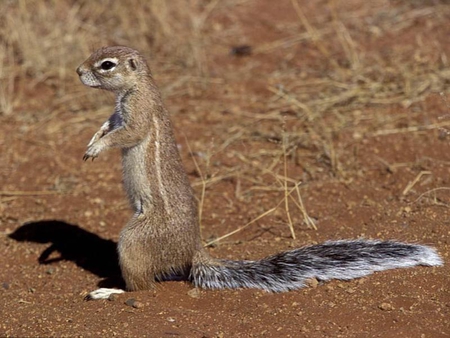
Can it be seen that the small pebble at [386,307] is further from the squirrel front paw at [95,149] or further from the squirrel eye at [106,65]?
the squirrel eye at [106,65]

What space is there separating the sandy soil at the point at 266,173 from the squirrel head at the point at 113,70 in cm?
101

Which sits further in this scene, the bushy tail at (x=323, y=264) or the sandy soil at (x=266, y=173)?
the bushy tail at (x=323, y=264)

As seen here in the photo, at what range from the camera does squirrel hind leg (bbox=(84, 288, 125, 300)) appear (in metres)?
5.33

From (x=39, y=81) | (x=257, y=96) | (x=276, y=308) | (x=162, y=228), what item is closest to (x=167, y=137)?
(x=162, y=228)

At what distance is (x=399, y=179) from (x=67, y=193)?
2976 millimetres

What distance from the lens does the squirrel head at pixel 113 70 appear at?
545cm

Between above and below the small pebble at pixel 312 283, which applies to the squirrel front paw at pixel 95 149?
above

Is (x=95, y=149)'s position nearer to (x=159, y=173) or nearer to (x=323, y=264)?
(x=159, y=173)

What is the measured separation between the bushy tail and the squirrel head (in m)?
1.44

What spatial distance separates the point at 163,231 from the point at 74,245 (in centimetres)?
156

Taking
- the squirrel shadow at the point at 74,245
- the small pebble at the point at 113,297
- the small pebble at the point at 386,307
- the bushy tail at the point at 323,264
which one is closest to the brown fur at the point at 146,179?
the small pebble at the point at 113,297

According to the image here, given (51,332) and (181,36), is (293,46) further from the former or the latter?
(51,332)

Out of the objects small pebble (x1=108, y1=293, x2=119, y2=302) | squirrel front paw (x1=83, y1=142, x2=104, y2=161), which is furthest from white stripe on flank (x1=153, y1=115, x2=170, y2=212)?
small pebble (x1=108, y1=293, x2=119, y2=302)


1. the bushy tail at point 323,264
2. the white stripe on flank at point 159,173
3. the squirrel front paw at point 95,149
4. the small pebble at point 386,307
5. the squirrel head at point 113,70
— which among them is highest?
the squirrel head at point 113,70
